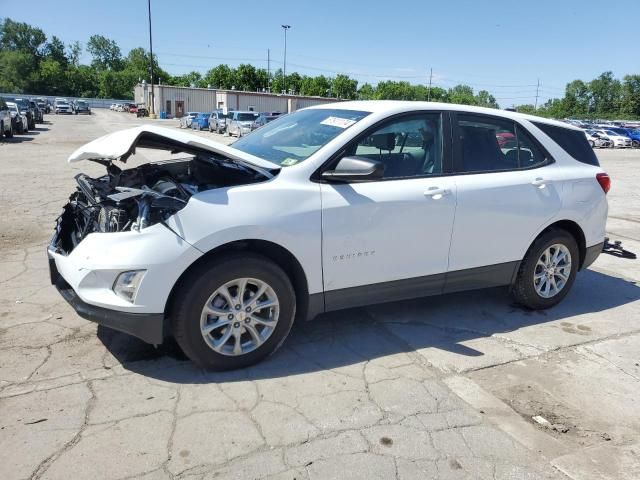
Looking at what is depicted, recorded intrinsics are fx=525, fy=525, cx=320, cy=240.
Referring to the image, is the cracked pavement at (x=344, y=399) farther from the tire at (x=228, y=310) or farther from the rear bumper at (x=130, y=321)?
the rear bumper at (x=130, y=321)

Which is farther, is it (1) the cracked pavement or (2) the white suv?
(2) the white suv

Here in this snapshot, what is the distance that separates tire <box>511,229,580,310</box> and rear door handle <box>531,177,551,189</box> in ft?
1.45

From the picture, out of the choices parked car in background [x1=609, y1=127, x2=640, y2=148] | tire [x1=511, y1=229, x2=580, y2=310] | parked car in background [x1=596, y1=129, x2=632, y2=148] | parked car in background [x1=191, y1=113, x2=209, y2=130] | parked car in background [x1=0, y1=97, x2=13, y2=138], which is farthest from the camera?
parked car in background [x1=609, y1=127, x2=640, y2=148]

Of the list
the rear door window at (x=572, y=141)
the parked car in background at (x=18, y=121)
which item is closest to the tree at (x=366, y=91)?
the parked car in background at (x=18, y=121)

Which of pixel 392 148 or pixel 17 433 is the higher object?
pixel 392 148

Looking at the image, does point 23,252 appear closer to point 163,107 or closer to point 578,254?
point 578,254

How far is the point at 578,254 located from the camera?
4934mm

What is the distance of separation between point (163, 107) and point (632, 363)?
69147mm

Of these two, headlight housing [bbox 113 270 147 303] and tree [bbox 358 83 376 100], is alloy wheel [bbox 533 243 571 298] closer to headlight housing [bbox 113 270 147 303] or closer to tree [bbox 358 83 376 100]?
headlight housing [bbox 113 270 147 303]

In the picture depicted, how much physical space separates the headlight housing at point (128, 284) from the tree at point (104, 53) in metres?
166

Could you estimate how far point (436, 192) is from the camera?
3928 mm

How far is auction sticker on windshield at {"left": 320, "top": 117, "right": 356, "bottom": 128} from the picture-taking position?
12.7 feet

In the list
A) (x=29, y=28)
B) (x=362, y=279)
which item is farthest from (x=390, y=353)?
(x=29, y=28)

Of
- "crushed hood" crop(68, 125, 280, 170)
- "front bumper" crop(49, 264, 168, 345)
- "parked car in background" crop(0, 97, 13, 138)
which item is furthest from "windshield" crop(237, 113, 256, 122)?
"front bumper" crop(49, 264, 168, 345)
